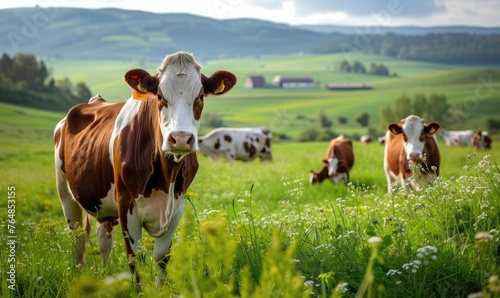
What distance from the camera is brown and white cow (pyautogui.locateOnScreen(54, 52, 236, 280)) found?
5277 millimetres

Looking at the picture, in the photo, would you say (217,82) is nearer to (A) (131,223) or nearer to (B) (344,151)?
(A) (131,223)

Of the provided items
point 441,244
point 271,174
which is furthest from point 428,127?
point 271,174

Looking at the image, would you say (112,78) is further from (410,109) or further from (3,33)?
(410,109)

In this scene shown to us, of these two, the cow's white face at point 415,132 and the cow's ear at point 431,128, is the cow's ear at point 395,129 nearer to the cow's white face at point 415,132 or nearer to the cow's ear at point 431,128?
the cow's white face at point 415,132

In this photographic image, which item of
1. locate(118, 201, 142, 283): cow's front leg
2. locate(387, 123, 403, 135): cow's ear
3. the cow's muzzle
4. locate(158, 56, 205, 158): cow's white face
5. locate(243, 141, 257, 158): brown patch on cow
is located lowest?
locate(243, 141, 257, 158): brown patch on cow

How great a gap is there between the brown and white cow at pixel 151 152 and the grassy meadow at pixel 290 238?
0.36 m

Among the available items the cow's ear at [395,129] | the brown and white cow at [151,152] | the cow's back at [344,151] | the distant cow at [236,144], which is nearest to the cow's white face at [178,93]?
the brown and white cow at [151,152]

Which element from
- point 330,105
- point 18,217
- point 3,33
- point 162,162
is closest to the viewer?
point 162,162

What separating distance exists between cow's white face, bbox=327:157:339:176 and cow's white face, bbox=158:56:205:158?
1088 cm

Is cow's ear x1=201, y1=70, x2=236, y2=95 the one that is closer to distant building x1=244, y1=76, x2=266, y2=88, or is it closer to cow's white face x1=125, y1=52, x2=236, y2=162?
cow's white face x1=125, y1=52, x2=236, y2=162

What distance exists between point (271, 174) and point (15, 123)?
36.1 m

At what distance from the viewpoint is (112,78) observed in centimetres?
15200

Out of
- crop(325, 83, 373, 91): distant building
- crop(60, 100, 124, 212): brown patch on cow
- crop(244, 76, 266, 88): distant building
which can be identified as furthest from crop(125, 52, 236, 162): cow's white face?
crop(325, 83, 373, 91): distant building

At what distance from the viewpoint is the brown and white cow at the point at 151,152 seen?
17.3 feet
